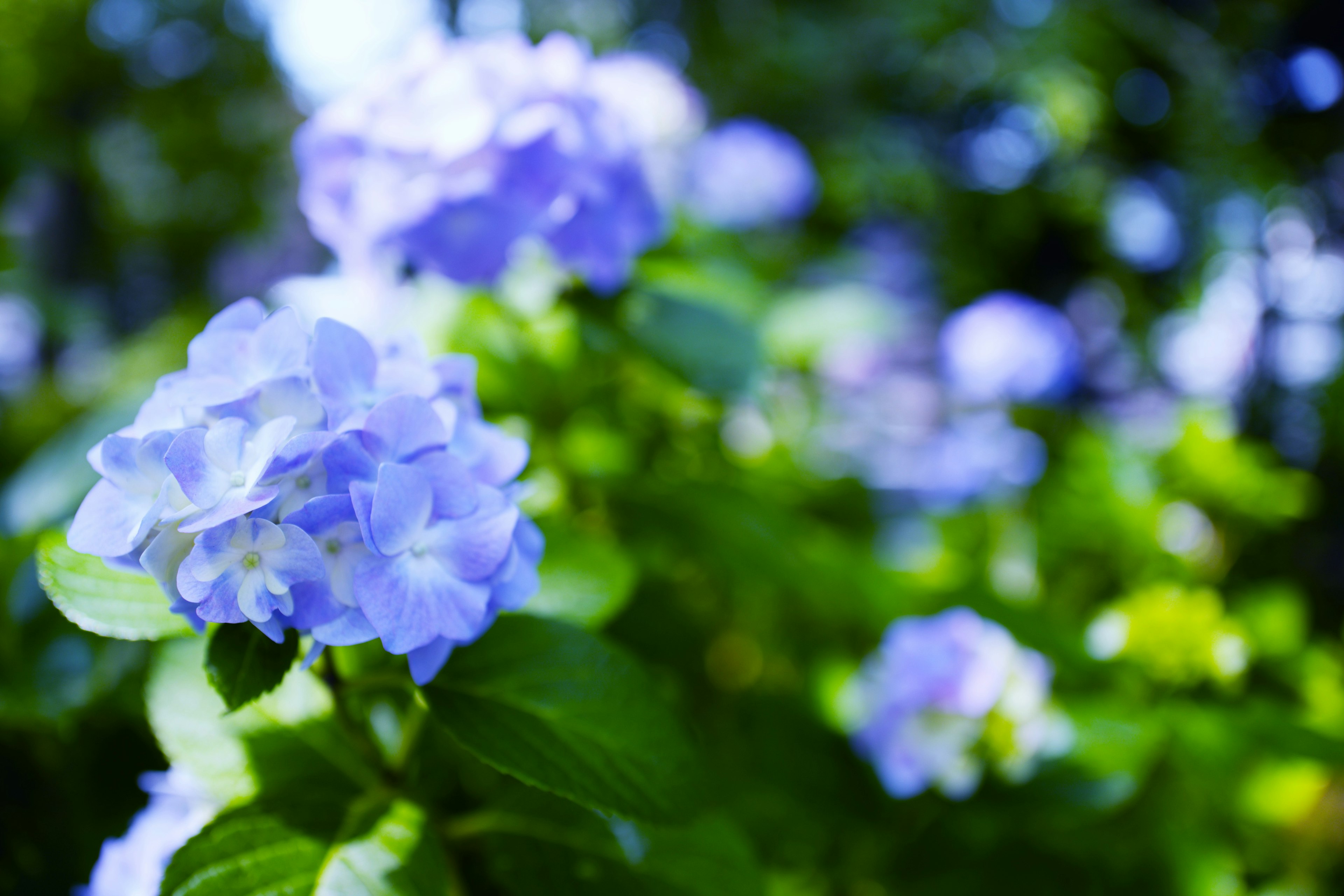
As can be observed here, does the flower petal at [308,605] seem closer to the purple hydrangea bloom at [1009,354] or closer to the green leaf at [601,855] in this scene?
the green leaf at [601,855]

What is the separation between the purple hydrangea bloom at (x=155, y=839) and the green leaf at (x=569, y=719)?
0.24 m

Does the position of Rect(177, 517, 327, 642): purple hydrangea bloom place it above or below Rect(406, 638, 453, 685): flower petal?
above

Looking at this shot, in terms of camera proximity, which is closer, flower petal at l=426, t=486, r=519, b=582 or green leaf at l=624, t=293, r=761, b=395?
flower petal at l=426, t=486, r=519, b=582

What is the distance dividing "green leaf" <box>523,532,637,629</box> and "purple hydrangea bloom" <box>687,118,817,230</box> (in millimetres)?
1383

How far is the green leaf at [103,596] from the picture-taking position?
478mm

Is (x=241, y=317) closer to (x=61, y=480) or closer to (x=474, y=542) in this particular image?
(x=474, y=542)

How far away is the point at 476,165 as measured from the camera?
0.86 metres

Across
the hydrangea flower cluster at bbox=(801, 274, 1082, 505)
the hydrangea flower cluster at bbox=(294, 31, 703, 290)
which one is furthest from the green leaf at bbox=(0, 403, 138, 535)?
the hydrangea flower cluster at bbox=(801, 274, 1082, 505)

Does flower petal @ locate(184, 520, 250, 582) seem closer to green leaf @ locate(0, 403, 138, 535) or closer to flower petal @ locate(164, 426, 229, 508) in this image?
flower petal @ locate(164, 426, 229, 508)

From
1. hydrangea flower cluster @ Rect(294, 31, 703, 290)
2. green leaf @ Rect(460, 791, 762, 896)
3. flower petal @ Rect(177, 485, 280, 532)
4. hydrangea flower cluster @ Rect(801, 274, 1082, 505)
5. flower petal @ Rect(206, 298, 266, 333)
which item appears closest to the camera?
flower petal @ Rect(177, 485, 280, 532)

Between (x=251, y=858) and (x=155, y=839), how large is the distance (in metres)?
0.18

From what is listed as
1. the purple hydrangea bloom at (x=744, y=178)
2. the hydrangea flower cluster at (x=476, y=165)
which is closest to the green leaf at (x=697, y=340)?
the hydrangea flower cluster at (x=476, y=165)

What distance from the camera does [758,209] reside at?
215cm

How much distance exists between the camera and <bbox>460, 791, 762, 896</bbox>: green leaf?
649 mm
